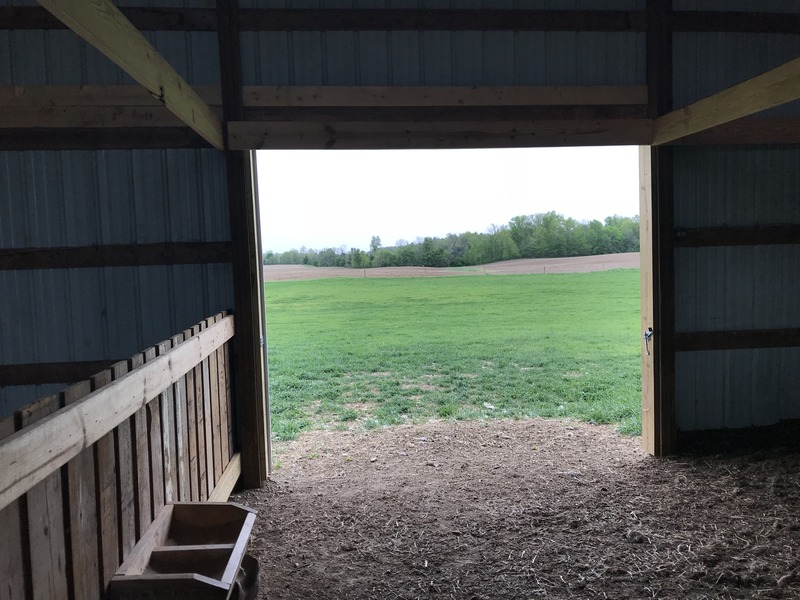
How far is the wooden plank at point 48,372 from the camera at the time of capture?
4.60 meters

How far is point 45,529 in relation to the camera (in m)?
1.73

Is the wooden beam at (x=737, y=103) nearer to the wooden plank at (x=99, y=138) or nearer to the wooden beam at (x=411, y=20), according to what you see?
the wooden beam at (x=411, y=20)

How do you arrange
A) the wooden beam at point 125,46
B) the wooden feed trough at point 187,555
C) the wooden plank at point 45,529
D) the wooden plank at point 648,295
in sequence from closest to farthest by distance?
the wooden plank at point 45,529, the wooden beam at point 125,46, the wooden feed trough at point 187,555, the wooden plank at point 648,295

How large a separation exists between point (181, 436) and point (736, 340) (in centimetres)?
461

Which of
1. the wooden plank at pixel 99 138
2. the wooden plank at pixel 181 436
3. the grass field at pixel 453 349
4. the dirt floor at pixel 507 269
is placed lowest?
the grass field at pixel 453 349

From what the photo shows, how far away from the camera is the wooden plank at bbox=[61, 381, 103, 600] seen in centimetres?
191

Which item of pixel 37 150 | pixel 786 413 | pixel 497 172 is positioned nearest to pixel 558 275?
pixel 497 172

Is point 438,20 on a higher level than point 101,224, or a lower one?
higher

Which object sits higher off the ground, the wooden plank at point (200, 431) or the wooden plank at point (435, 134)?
the wooden plank at point (435, 134)

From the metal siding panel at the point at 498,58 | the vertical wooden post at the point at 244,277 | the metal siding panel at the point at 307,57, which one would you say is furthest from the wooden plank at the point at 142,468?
the metal siding panel at the point at 498,58

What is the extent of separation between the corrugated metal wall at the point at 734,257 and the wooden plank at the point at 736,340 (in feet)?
0.16

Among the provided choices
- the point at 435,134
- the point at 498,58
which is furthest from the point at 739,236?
the point at 435,134

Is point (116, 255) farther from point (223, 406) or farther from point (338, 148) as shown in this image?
point (338, 148)

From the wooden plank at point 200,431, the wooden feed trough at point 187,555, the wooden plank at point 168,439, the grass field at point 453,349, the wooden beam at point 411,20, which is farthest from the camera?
the grass field at point 453,349
